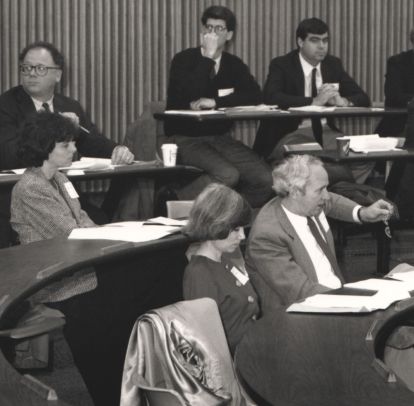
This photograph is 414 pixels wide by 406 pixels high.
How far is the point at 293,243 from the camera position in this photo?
397cm

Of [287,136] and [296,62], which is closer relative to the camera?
[287,136]

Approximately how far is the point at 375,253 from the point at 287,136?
105 centimetres

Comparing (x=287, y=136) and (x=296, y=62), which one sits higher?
(x=296, y=62)

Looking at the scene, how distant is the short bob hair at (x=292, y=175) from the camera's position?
412cm

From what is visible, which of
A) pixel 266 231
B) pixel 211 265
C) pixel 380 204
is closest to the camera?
pixel 211 265

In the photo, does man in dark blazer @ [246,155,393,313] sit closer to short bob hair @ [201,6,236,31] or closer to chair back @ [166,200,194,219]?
chair back @ [166,200,194,219]

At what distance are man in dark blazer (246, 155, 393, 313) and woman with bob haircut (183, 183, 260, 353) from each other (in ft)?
0.82

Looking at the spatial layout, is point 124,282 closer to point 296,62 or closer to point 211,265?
point 211,265

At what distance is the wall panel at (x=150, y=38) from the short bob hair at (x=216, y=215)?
14.6 ft

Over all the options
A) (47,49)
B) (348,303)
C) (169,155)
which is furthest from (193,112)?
(348,303)

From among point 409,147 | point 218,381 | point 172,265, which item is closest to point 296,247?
point 172,265

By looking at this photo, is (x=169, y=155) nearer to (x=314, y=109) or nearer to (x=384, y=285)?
(x=314, y=109)

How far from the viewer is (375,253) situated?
23.9 feet

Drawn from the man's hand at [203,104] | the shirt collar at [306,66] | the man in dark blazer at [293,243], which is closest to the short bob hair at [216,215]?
the man in dark blazer at [293,243]
